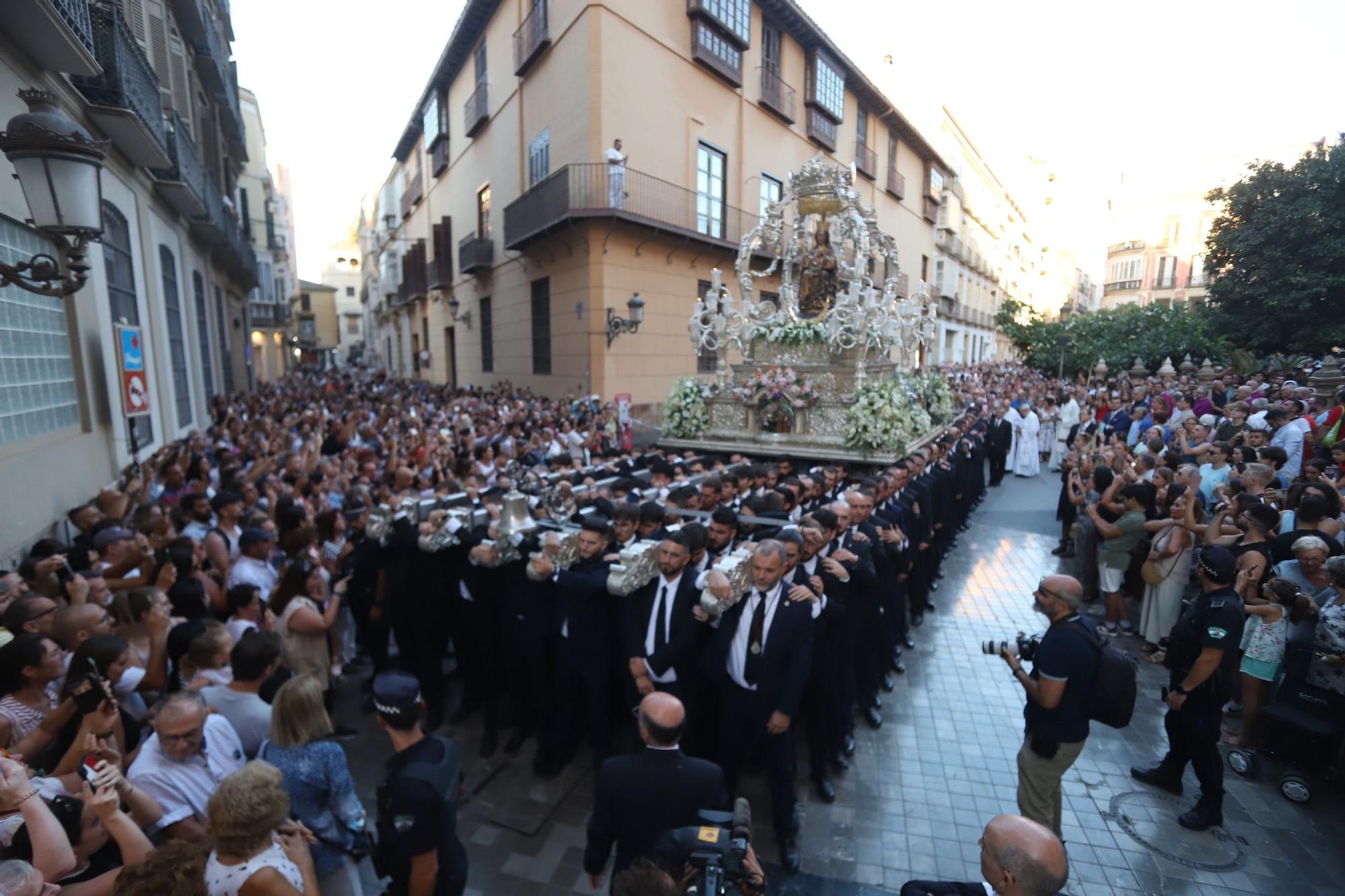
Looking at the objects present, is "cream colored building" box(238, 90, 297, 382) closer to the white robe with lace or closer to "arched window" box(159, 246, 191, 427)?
"arched window" box(159, 246, 191, 427)

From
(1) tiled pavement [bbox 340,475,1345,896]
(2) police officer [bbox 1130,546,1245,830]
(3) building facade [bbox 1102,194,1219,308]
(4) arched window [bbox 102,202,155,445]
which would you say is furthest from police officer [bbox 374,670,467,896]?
(3) building facade [bbox 1102,194,1219,308]

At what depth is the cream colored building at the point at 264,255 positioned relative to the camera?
26875 millimetres

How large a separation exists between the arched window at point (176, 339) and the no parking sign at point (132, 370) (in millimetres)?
3760

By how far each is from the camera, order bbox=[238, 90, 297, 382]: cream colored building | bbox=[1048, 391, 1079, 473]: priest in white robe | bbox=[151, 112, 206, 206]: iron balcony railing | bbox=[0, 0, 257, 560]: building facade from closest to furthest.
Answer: bbox=[0, 0, 257, 560]: building facade < bbox=[151, 112, 206, 206]: iron balcony railing < bbox=[1048, 391, 1079, 473]: priest in white robe < bbox=[238, 90, 297, 382]: cream colored building

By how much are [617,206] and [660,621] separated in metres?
12.2

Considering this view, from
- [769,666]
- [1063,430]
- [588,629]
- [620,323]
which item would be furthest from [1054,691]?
[1063,430]

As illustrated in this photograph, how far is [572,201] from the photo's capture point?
15008 mm

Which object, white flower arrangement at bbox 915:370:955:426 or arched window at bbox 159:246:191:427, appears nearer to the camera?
arched window at bbox 159:246:191:427

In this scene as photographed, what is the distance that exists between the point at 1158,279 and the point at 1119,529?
2078 inches

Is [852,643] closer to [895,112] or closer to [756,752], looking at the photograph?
[756,752]

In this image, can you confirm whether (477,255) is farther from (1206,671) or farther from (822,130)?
(1206,671)

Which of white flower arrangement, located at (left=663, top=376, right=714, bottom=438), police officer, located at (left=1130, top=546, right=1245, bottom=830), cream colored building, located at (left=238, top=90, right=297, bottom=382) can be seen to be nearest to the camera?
police officer, located at (left=1130, top=546, right=1245, bottom=830)

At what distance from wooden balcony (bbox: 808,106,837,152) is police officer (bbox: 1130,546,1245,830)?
68.6 ft

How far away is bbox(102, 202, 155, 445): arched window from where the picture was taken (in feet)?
A: 26.5
